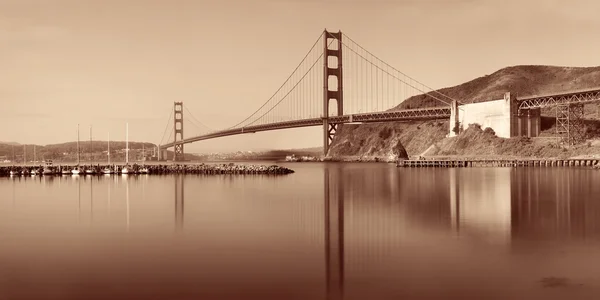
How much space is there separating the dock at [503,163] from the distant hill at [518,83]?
7988 centimetres

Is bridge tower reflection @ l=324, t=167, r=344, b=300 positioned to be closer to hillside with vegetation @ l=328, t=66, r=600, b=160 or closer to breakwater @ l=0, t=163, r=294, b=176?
breakwater @ l=0, t=163, r=294, b=176

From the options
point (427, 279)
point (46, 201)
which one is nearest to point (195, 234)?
point (427, 279)

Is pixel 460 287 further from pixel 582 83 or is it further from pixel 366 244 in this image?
pixel 582 83

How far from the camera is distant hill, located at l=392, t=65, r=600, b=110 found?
15175 centimetres

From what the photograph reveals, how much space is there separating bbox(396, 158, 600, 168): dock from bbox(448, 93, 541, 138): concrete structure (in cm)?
1015

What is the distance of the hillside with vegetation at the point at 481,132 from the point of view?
7644 cm

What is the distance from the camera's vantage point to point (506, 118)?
8031cm

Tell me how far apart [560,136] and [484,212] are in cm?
6026

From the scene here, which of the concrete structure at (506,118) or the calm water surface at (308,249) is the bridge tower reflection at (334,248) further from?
the concrete structure at (506,118)

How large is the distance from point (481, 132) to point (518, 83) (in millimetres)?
92642

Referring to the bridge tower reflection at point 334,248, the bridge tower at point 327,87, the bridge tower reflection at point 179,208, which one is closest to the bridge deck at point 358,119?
the bridge tower at point 327,87

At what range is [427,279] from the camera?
12.0 meters

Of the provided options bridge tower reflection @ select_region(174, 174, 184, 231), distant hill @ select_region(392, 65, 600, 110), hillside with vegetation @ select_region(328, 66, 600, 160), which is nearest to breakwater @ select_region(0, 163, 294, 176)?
bridge tower reflection @ select_region(174, 174, 184, 231)

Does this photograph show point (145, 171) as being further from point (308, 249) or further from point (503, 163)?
point (308, 249)
